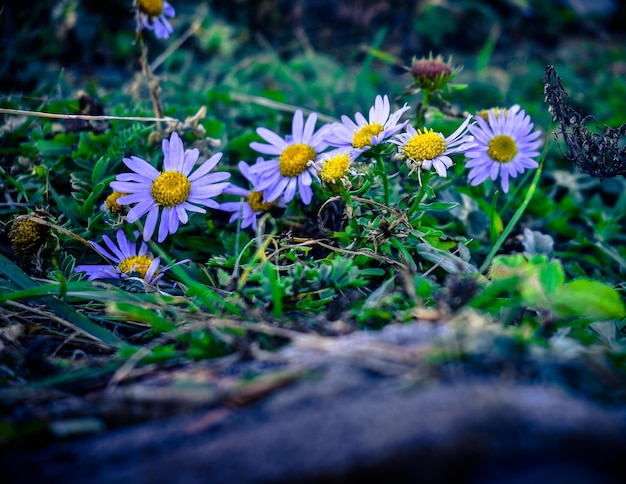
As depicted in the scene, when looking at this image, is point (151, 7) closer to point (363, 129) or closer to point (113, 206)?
point (113, 206)

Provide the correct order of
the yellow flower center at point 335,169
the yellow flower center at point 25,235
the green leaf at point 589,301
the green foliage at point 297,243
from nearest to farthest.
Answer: the green leaf at point 589,301 → the green foliage at point 297,243 → the yellow flower center at point 335,169 → the yellow flower center at point 25,235

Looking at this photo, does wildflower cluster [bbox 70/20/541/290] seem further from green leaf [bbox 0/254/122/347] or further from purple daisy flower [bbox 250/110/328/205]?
green leaf [bbox 0/254/122/347]

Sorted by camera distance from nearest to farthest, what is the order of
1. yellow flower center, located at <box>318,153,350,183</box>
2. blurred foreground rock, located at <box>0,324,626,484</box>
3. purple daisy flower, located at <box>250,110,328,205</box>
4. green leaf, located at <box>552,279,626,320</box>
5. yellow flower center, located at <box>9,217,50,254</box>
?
blurred foreground rock, located at <box>0,324,626,484</box> → green leaf, located at <box>552,279,626,320</box> → yellow flower center, located at <box>318,153,350,183</box> → yellow flower center, located at <box>9,217,50,254</box> → purple daisy flower, located at <box>250,110,328,205</box>

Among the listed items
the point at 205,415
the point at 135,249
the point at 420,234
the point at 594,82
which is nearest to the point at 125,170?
the point at 135,249

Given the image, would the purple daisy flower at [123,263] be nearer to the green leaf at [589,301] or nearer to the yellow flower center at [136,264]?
the yellow flower center at [136,264]

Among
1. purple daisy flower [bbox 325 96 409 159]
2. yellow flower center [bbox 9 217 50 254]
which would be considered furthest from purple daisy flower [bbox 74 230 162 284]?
purple daisy flower [bbox 325 96 409 159]

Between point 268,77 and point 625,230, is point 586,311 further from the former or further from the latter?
point 268,77

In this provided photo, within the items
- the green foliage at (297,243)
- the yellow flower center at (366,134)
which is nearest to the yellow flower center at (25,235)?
the green foliage at (297,243)
